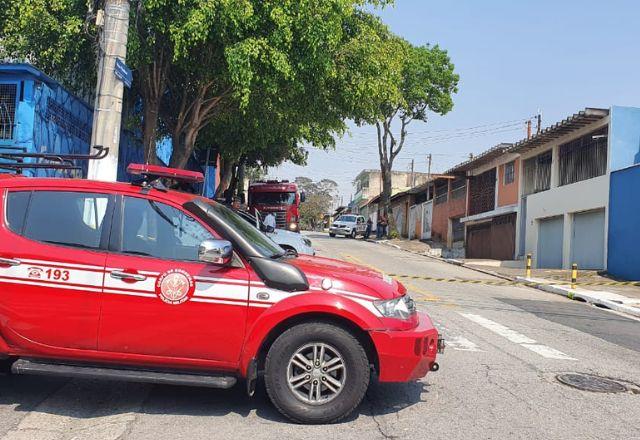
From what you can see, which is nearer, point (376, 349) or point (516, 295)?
point (376, 349)

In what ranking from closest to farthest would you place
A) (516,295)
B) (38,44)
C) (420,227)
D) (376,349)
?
(376,349) < (38,44) < (516,295) < (420,227)

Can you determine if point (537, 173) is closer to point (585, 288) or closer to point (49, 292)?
point (585, 288)

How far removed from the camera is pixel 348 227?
147 ft

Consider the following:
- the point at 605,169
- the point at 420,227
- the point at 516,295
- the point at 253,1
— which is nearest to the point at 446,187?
the point at 420,227

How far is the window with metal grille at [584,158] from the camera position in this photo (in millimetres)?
21156

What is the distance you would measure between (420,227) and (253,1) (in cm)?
3534

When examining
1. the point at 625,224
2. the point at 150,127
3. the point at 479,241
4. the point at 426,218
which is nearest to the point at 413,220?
the point at 426,218

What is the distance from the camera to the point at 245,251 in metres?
4.49

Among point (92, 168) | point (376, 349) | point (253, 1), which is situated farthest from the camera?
point (253, 1)

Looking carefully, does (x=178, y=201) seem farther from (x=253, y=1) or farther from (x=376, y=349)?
(x=253, y=1)

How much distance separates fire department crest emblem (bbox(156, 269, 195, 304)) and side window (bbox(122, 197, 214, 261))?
167 millimetres

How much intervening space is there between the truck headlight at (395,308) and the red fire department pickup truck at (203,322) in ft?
0.04

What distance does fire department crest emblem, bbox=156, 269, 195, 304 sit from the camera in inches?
170

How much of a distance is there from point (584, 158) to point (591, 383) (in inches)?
730
